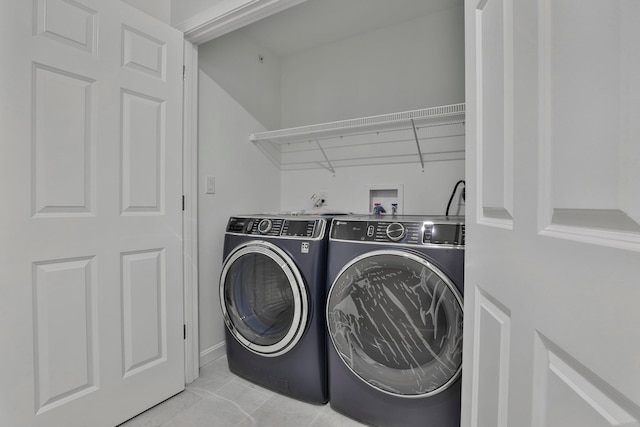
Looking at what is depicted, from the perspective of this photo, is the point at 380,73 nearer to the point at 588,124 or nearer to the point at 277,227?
the point at 277,227

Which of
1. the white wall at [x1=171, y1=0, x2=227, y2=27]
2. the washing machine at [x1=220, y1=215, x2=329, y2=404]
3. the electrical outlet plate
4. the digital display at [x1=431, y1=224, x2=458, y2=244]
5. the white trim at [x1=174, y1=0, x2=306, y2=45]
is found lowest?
the washing machine at [x1=220, y1=215, x2=329, y2=404]

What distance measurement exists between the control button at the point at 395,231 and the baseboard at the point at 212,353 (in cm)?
152

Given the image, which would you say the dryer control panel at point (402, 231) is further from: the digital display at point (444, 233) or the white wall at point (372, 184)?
the white wall at point (372, 184)

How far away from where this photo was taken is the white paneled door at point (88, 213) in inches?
42.1

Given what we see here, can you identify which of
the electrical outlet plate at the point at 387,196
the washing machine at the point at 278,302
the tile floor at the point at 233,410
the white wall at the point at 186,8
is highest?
the white wall at the point at 186,8

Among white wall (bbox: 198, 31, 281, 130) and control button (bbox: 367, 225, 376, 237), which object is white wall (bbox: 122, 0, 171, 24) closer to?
white wall (bbox: 198, 31, 281, 130)

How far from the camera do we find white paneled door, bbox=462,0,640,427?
342 mm

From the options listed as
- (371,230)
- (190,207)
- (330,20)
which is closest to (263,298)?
(190,207)

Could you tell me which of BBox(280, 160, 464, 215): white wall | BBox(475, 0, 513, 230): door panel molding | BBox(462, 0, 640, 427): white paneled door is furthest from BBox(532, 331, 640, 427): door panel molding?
BBox(280, 160, 464, 215): white wall

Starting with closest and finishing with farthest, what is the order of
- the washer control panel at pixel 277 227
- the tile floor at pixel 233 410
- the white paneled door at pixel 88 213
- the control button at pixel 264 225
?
the white paneled door at pixel 88 213, the tile floor at pixel 233 410, the washer control panel at pixel 277 227, the control button at pixel 264 225

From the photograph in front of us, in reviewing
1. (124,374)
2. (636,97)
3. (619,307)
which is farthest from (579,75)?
(124,374)

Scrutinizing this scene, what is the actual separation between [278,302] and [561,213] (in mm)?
1453

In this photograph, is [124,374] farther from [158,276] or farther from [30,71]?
[30,71]

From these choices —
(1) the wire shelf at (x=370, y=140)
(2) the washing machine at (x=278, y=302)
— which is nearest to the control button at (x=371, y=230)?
(2) the washing machine at (x=278, y=302)
